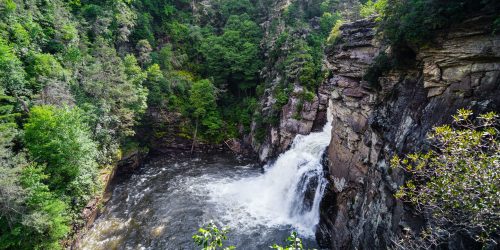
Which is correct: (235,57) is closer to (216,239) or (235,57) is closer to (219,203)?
(219,203)

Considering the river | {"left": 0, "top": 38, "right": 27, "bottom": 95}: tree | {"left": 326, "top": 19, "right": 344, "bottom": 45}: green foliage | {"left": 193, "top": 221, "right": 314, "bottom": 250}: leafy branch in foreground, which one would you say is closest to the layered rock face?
{"left": 326, "top": 19, "right": 344, "bottom": 45}: green foliage

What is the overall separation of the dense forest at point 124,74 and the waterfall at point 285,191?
6095mm

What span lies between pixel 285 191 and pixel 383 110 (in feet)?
38.3

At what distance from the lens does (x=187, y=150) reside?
35094mm

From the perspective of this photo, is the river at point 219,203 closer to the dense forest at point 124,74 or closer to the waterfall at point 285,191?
the waterfall at point 285,191

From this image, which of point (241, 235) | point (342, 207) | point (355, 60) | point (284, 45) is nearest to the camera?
point (342, 207)

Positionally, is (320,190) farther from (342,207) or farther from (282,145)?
(282,145)

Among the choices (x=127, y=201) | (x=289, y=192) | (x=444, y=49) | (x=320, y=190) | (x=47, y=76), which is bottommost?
(x=127, y=201)

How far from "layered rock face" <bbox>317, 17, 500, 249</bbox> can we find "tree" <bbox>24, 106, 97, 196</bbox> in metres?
15.6

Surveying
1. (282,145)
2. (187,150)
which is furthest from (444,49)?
(187,150)

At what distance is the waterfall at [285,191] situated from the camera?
20797mm

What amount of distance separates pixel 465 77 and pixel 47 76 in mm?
24178

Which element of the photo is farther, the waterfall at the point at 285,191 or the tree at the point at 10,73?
the waterfall at the point at 285,191

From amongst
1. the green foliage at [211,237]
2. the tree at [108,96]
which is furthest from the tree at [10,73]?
the green foliage at [211,237]
